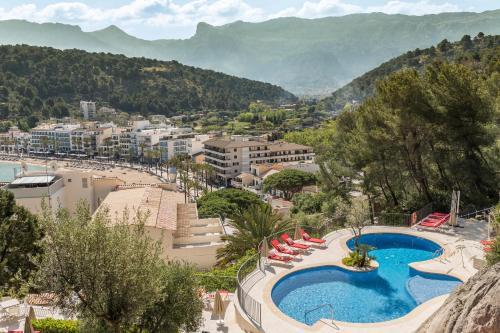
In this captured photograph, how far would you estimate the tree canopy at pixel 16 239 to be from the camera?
17.4 metres

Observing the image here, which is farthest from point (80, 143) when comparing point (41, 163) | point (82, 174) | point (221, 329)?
point (221, 329)

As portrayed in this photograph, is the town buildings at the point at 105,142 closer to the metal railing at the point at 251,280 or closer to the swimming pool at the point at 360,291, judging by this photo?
the metal railing at the point at 251,280

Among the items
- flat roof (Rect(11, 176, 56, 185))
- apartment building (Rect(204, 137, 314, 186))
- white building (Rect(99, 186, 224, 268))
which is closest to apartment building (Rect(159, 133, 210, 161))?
apartment building (Rect(204, 137, 314, 186))

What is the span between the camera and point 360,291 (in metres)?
15.9

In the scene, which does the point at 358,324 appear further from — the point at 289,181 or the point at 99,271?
the point at 289,181

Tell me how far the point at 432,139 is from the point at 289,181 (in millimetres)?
37386

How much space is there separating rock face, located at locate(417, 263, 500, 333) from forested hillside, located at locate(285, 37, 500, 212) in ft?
56.0

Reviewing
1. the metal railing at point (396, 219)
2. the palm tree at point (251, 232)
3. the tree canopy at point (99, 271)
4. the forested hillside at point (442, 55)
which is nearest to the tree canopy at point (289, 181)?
the forested hillside at point (442, 55)

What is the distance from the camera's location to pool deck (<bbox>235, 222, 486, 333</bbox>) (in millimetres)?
12531

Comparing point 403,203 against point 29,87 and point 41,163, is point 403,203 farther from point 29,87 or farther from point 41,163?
point 29,87

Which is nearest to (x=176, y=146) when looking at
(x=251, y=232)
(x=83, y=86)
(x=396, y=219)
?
(x=251, y=232)

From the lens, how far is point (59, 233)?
919 centimetres

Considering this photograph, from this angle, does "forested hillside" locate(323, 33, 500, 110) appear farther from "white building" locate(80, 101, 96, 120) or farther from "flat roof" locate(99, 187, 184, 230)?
"white building" locate(80, 101, 96, 120)

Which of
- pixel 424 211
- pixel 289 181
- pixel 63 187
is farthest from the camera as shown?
pixel 289 181
